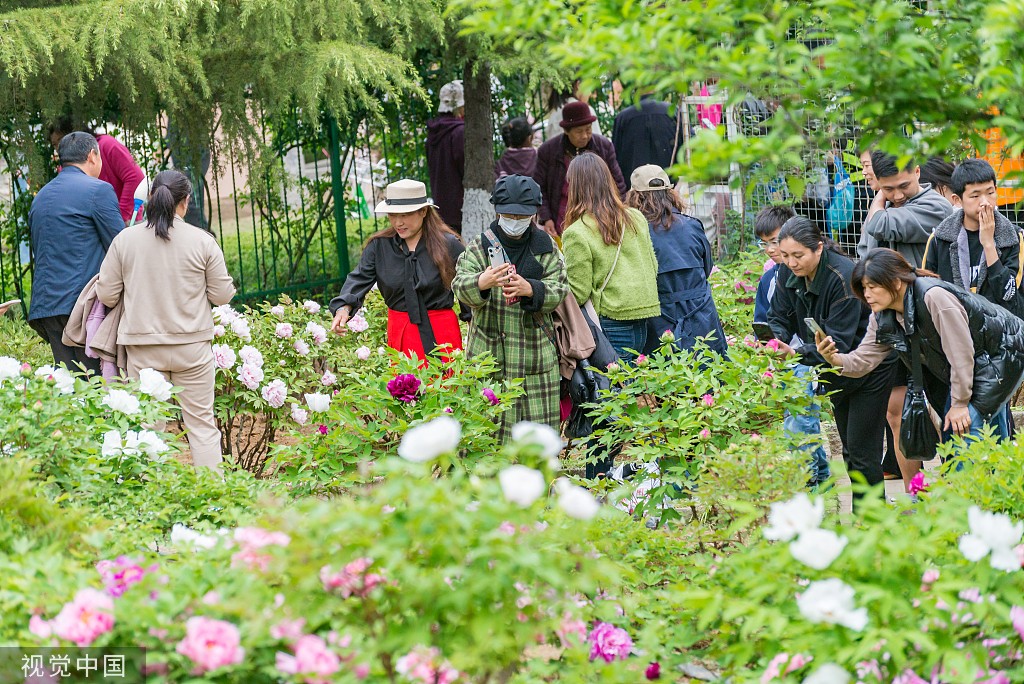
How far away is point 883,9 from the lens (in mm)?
2510

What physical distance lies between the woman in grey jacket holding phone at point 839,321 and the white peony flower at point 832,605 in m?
2.77

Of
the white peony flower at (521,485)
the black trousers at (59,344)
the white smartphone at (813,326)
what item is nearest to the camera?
the white peony flower at (521,485)

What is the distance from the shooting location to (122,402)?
4.15m

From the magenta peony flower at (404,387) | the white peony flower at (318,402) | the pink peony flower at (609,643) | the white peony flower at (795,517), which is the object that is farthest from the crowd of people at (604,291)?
the white peony flower at (795,517)

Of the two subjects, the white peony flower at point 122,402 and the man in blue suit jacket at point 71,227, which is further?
the man in blue suit jacket at point 71,227

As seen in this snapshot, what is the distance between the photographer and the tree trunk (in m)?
9.46

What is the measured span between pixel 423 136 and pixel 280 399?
17.7 ft

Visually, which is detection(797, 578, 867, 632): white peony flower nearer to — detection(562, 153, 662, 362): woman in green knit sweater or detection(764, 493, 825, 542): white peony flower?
detection(764, 493, 825, 542): white peony flower

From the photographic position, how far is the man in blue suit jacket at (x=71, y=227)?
622 cm

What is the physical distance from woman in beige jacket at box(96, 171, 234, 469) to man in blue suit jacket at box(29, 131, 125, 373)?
749 millimetres

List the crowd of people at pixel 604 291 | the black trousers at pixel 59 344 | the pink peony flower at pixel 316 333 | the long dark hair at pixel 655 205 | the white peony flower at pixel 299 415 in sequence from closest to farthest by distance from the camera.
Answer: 1. the crowd of people at pixel 604 291
2. the white peony flower at pixel 299 415
3. the long dark hair at pixel 655 205
4. the pink peony flower at pixel 316 333
5. the black trousers at pixel 59 344

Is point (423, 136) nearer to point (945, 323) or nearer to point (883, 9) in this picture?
point (945, 323)

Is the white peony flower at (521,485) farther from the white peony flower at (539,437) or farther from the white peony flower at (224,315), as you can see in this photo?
the white peony flower at (224,315)

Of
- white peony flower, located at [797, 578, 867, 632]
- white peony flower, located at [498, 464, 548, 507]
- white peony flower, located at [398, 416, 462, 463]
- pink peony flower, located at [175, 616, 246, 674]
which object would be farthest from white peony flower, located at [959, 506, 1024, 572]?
pink peony flower, located at [175, 616, 246, 674]
